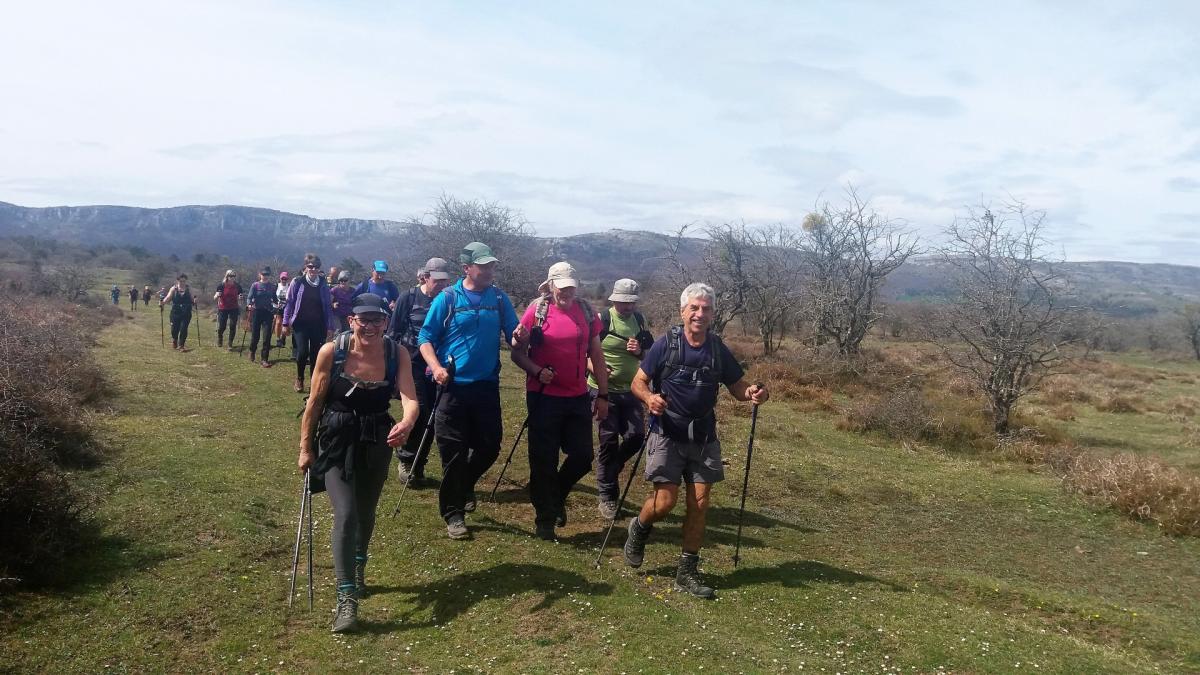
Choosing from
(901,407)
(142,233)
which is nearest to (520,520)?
(901,407)

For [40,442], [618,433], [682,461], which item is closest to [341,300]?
[40,442]

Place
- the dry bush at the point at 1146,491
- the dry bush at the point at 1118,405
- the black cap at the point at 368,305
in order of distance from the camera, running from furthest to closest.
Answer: the dry bush at the point at 1118,405
the dry bush at the point at 1146,491
the black cap at the point at 368,305

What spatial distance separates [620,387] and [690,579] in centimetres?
229

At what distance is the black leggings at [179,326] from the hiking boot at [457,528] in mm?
15279

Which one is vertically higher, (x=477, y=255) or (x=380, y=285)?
(x=477, y=255)

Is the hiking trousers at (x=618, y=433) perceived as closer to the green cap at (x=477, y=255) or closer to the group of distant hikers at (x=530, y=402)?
the group of distant hikers at (x=530, y=402)

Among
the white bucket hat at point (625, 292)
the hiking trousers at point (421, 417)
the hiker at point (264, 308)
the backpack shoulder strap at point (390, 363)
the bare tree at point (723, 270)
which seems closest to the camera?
the backpack shoulder strap at point (390, 363)

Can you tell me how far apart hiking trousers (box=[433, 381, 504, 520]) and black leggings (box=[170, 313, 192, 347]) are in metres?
15.4

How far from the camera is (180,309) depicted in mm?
18688

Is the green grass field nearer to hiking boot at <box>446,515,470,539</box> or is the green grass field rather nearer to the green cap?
hiking boot at <box>446,515,470,539</box>

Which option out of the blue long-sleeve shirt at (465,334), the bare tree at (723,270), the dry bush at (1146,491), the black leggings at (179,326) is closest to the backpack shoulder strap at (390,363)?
the blue long-sleeve shirt at (465,334)

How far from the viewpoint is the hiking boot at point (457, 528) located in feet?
21.4

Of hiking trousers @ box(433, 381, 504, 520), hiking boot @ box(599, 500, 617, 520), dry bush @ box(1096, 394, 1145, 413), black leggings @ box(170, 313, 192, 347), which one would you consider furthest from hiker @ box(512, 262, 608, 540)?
dry bush @ box(1096, 394, 1145, 413)

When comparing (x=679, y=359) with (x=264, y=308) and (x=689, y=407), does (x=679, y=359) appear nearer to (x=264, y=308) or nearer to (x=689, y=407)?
(x=689, y=407)
